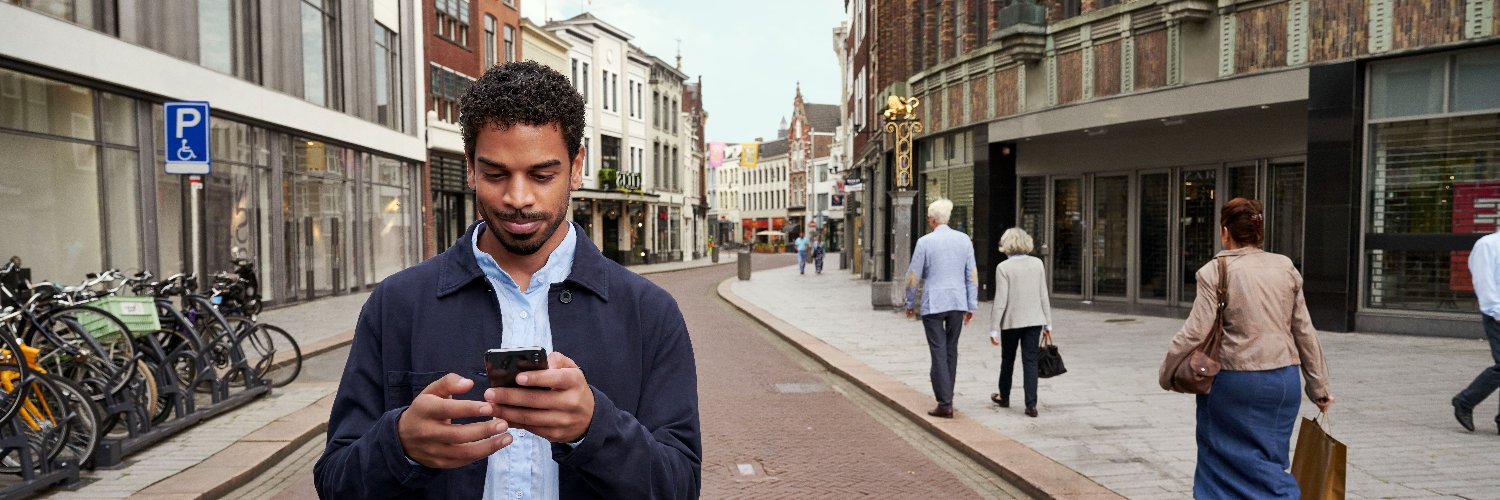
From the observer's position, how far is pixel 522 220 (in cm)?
168

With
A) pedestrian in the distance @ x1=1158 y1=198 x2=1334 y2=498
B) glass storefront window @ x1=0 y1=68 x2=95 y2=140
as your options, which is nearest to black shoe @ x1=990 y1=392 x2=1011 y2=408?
pedestrian in the distance @ x1=1158 y1=198 x2=1334 y2=498

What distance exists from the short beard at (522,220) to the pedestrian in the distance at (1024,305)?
20.0 ft

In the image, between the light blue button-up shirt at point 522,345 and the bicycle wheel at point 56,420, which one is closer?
the light blue button-up shirt at point 522,345

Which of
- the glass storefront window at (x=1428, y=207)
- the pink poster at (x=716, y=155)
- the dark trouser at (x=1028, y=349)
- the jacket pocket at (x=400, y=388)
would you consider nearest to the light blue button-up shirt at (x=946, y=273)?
the dark trouser at (x=1028, y=349)

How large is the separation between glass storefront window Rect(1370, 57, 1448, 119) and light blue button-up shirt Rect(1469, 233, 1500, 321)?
6863mm

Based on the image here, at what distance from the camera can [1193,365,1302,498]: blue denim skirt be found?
4.18m

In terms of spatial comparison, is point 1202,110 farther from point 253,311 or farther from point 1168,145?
point 253,311

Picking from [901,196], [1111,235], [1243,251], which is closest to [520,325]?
[1243,251]

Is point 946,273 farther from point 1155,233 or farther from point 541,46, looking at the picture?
point 541,46

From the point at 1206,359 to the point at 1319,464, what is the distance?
1.97ft

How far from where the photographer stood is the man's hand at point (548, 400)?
1325 mm

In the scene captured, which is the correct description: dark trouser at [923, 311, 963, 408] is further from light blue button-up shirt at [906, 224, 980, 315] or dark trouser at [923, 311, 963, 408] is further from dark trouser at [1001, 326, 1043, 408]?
dark trouser at [1001, 326, 1043, 408]

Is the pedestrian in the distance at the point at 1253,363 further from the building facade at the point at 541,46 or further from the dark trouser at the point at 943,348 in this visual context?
the building facade at the point at 541,46

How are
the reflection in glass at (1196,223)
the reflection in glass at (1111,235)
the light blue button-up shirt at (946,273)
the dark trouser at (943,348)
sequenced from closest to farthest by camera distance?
the dark trouser at (943,348) → the light blue button-up shirt at (946,273) → the reflection in glass at (1196,223) → the reflection in glass at (1111,235)
